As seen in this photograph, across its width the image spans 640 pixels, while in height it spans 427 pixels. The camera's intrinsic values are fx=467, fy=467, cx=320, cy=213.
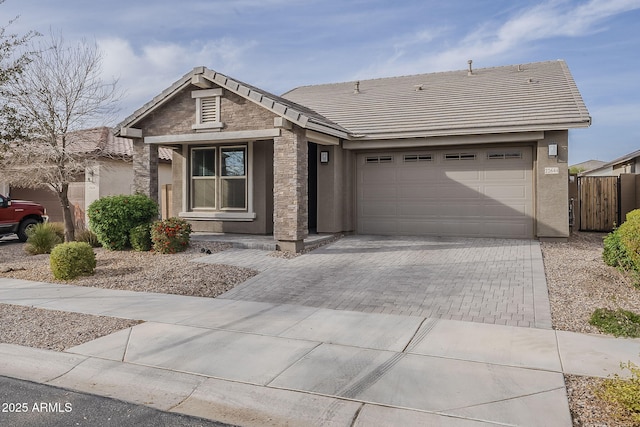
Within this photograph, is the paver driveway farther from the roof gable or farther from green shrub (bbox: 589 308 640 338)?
the roof gable

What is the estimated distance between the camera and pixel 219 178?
47.5 ft

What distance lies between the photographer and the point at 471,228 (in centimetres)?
1379

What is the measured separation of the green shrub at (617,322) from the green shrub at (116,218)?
10328 mm

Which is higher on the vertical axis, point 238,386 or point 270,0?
point 270,0

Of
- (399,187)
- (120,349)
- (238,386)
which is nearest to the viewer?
(238,386)

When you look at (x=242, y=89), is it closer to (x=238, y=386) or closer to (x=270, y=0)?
(x=270, y=0)

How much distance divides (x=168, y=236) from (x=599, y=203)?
13930 mm

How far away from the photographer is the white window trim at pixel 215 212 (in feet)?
46.0

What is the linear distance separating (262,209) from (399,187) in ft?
14.1

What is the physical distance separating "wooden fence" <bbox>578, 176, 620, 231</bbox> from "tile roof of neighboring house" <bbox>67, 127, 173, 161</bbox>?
1533 cm

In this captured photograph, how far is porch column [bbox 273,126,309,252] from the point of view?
37.4 feet

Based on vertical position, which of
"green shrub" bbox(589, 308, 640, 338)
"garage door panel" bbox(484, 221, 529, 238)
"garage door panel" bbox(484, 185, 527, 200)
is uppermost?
"garage door panel" bbox(484, 185, 527, 200)

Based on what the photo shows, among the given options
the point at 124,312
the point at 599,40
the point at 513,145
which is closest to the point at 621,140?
the point at 599,40

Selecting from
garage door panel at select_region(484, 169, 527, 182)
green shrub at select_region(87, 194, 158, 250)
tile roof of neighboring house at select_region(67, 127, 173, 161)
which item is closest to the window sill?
green shrub at select_region(87, 194, 158, 250)
